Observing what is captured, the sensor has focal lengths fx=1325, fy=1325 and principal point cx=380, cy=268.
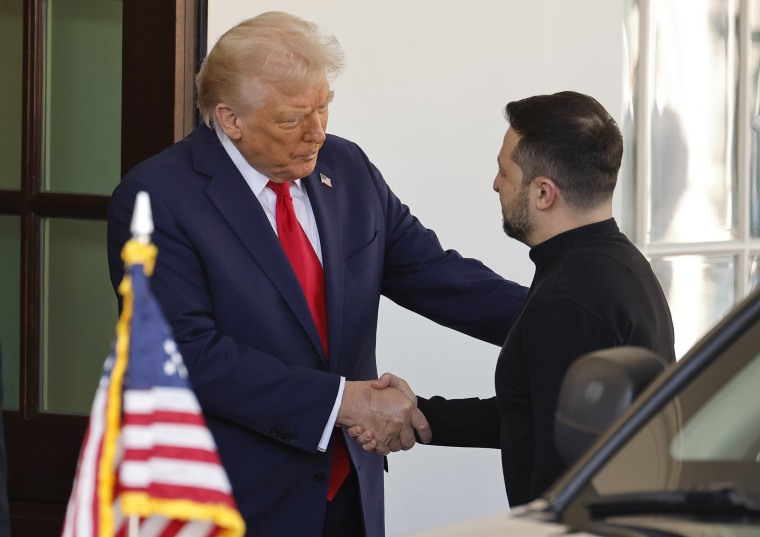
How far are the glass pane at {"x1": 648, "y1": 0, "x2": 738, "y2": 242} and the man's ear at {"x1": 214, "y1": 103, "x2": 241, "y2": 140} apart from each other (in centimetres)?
222

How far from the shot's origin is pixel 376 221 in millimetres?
3277

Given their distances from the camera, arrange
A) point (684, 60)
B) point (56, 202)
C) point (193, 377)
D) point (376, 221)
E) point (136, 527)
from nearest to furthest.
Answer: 1. point (136, 527)
2. point (193, 377)
3. point (376, 221)
4. point (56, 202)
5. point (684, 60)

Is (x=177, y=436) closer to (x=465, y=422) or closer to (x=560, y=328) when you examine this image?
(x=560, y=328)

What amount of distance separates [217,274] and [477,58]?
69.9 inches

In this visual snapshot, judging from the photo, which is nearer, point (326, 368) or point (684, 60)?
point (326, 368)

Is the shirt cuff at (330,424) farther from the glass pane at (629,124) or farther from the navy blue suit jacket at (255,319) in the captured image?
the glass pane at (629,124)

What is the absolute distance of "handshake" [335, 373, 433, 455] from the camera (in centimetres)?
298

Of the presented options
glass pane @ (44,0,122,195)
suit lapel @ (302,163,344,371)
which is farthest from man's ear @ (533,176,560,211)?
glass pane @ (44,0,122,195)

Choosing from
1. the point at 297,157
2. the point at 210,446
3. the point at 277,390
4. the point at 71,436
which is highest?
the point at 297,157

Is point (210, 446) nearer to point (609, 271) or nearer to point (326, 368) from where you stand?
point (609, 271)

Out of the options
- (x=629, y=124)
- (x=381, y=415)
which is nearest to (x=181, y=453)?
(x=381, y=415)

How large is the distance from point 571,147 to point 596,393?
0.84 meters

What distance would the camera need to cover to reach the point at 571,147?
2607 mm

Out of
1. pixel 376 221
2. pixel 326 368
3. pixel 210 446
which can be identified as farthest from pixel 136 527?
pixel 376 221
